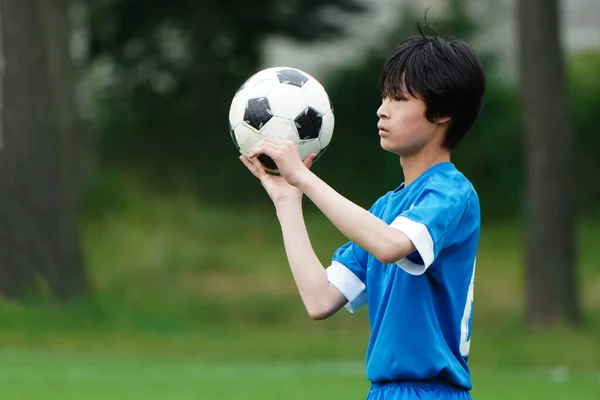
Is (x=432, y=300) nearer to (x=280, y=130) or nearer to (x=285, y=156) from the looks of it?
(x=285, y=156)

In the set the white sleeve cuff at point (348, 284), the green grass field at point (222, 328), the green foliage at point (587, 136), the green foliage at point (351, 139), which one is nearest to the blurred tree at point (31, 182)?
the green grass field at point (222, 328)

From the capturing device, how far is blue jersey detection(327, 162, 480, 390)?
3184 millimetres

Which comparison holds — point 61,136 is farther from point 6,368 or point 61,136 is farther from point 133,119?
point 133,119

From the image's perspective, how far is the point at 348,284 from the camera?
11.3 ft

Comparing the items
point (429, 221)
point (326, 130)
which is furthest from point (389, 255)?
point (326, 130)

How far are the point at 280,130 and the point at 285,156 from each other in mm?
366

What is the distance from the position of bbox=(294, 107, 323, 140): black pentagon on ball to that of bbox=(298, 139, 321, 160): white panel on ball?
0.5 inches

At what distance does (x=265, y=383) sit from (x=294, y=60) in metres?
11.8

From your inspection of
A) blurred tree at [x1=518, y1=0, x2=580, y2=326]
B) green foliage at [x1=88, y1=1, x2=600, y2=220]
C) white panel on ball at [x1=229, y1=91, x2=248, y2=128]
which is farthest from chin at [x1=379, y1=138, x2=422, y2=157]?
green foliage at [x1=88, y1=1, x2=600, y2=220]

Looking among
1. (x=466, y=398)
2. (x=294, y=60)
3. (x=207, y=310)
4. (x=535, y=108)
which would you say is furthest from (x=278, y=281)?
(x=466, y=398)

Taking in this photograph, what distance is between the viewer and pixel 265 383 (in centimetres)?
952

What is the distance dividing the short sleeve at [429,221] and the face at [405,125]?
0.15 metres

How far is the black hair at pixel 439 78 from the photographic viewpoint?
321 cm

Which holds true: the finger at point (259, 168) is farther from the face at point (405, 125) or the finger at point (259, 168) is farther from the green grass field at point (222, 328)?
the green grass field at point (222, 328)
